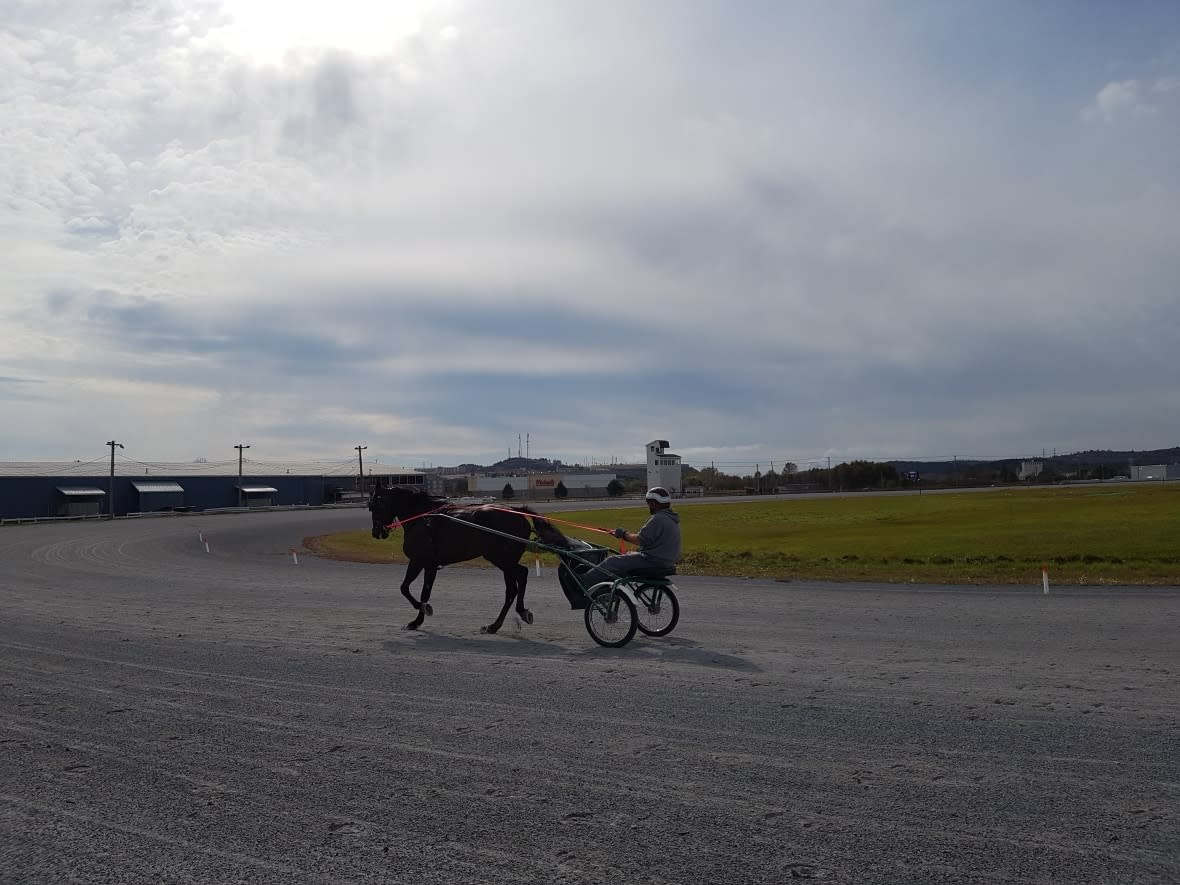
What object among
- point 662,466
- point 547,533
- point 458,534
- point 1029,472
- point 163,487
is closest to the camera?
point 547,533

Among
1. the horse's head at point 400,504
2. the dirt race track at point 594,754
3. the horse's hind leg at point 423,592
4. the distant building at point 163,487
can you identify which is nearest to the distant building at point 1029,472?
the distant building at point 163,487

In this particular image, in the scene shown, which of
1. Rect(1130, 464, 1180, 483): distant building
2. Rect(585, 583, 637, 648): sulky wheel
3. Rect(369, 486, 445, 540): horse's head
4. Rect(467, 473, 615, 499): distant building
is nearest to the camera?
Rect(585, 583, 637, 648): sulky wheel

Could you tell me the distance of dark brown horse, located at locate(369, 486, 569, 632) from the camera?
1336cm

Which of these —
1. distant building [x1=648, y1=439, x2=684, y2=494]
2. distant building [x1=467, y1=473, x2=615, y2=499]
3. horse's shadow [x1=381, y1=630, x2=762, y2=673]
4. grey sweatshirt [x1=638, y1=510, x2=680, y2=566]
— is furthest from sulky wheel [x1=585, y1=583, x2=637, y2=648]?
distant building [x1=467, y1=473, x2=615, y2=499]

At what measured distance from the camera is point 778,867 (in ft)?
16.2

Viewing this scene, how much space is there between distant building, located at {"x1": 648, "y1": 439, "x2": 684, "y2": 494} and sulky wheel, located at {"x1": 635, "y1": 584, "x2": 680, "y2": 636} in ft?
342

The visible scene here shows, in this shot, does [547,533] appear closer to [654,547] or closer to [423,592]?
[654,547]

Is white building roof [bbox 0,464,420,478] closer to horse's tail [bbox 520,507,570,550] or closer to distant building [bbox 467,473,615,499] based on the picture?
distant building [bbox 467,473,615,499]

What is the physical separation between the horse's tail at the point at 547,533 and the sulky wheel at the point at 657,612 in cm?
128

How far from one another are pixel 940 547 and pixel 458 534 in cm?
2174

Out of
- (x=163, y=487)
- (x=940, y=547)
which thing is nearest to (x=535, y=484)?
(x=163, y=487)

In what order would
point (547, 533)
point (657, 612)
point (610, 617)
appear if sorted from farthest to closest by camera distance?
point (547, 533), point (657, 612), point (610, 617)

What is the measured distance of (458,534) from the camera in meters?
13.8

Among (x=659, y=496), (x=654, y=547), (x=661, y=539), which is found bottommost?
(x=654, y=547)
